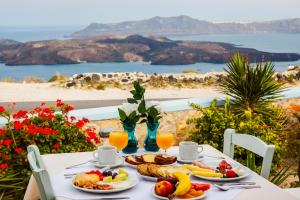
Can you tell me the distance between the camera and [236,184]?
296 centimetres

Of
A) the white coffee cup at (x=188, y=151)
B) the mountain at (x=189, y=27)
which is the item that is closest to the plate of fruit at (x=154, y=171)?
the white coffee cup at (x=188, y=151)

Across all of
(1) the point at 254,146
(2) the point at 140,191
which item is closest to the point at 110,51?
(1) the point at 254,146

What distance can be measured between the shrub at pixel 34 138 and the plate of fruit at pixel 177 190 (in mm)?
2492

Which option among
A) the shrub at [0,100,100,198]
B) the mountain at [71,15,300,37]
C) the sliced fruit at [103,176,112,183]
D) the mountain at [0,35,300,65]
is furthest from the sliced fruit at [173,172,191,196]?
the mountain at [71,15,300,37]

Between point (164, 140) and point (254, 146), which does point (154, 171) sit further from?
point (254, 146)

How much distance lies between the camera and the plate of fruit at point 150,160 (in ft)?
10.9

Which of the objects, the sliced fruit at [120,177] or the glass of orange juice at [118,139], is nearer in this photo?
the sliced fruit at [120,177]

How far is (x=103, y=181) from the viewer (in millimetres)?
2934

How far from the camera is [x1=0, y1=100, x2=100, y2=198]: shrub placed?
5090mm

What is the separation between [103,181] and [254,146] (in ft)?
3.94

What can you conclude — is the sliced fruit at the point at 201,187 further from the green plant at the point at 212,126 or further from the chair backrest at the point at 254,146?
the green plant at the point at 212,126

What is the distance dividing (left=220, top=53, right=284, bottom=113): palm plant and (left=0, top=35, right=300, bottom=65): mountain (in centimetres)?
4727

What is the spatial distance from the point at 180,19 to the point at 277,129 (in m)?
83.0

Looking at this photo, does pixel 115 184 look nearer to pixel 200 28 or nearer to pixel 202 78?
pixel 202 78
